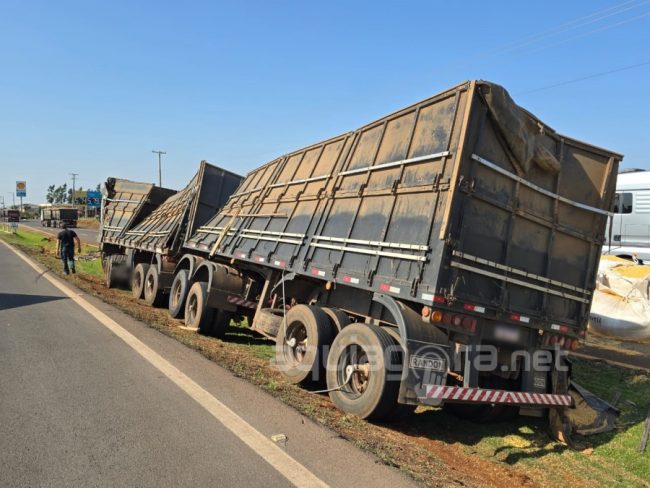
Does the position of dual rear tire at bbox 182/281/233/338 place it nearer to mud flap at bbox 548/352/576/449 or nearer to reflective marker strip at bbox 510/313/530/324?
reflective marker strip at bbox 510/313/530/324

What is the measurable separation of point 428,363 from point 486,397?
2.34 feet

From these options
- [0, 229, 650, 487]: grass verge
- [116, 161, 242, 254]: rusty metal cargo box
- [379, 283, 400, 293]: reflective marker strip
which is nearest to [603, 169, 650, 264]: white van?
[0, 229, 650, 487]: grass verge

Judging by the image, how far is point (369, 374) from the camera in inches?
207

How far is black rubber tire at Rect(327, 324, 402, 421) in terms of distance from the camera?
507 cm

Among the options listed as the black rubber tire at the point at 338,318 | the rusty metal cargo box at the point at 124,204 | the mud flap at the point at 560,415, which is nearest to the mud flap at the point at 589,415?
the mud flap at the point at 560,415

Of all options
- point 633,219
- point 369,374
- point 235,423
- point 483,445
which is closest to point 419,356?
point 369,374

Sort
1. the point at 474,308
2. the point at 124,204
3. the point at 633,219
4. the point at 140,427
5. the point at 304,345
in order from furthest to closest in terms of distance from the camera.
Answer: the point at 124,204 → the point at 633,219 → the point at 304,345 → the point at 474,308 → the point at 140,427

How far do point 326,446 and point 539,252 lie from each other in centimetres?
324

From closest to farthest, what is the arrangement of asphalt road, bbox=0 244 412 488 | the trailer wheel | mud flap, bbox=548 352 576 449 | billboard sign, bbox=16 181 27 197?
asphalt road, bbox=0 244 412 488, mud flap, bbox=548 352 576 449, the trailer wheel, billboard sign, bbox=16 181 27 197

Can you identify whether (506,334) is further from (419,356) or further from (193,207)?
(193,207)

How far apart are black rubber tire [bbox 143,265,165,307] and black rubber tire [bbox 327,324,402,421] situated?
818 centimetres

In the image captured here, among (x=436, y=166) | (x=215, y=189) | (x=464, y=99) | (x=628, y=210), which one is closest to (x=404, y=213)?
(x=436, y=166)

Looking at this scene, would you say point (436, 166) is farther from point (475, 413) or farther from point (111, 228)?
point (111, 228)

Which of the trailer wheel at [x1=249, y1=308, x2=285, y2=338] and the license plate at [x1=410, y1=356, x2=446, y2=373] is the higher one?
the license plate at [x1=410, y1=356, x2=446, y2=373]
